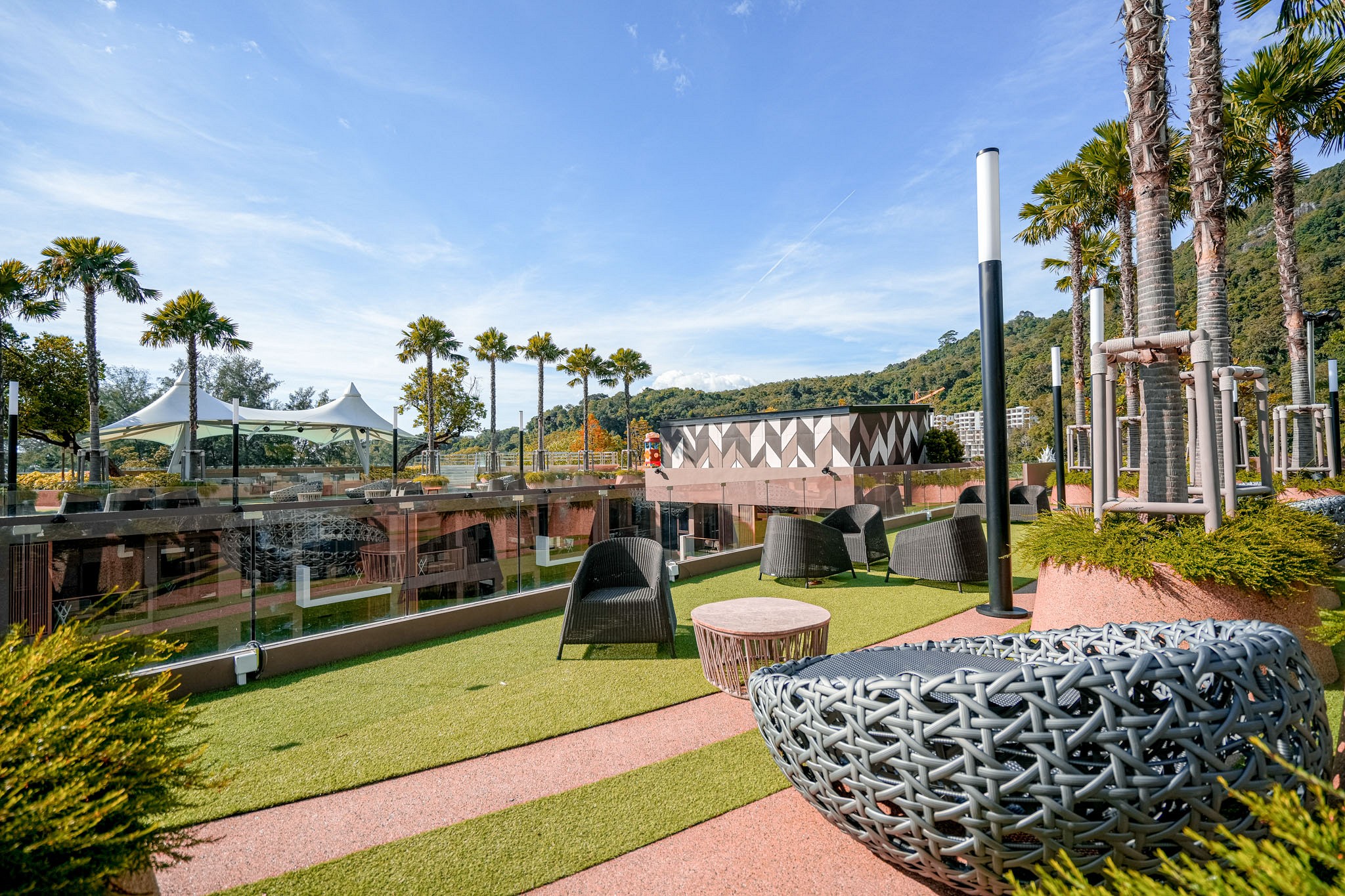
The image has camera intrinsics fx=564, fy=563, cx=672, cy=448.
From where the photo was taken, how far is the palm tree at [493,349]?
3609 cm

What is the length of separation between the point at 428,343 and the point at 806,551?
103ft

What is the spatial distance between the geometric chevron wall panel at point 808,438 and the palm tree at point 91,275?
20657 millimetres

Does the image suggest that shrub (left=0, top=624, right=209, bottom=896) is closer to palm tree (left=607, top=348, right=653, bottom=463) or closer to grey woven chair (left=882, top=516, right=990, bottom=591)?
grey woven chair (left=882, top=516, right=990, bottom=591)

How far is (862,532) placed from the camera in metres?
7.07

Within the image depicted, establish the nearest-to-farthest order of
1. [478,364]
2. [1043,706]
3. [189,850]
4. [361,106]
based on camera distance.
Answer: [1043,706], [189,850], [361,106], [478,364]

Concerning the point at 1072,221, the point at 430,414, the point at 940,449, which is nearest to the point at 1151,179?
the point at 1072,221

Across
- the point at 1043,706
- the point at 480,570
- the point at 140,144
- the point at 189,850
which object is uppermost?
the point at 140,144

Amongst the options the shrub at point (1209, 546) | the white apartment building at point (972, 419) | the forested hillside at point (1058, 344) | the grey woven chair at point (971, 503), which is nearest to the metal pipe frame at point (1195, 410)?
the shrub at point (1209, 546)

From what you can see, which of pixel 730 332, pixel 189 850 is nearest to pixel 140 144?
pixel 189 850

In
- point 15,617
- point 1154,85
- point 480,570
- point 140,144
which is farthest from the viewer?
point 140,144

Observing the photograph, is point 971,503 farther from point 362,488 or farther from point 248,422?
point 248,422

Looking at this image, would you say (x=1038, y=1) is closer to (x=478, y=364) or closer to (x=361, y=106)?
(x=361, y=106)

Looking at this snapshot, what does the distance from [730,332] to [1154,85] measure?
29902 mm

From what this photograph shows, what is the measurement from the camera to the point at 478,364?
3753 centimetres
